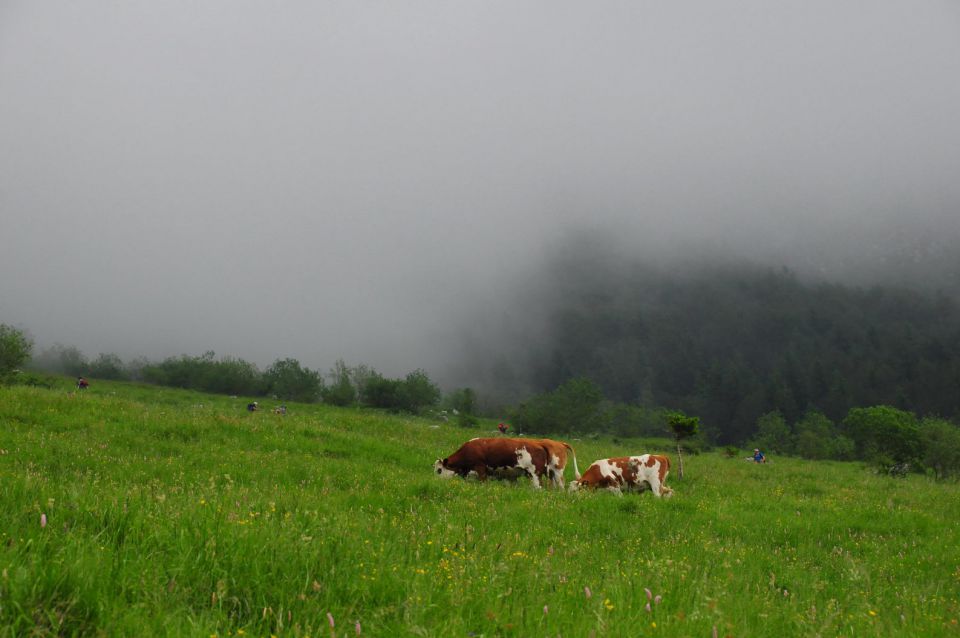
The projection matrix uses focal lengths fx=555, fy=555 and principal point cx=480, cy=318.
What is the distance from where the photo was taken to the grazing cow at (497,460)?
55.7ft

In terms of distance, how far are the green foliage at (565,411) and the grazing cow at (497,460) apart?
69045 mm

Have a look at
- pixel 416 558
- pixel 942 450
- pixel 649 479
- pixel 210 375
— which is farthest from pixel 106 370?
pixel 416 558

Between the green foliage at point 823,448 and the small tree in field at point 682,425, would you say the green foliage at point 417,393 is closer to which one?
the green foliage at point 823,448

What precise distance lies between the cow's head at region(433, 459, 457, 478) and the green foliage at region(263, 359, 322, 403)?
330ft

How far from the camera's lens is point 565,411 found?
90375 mm

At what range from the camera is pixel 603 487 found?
17.1m

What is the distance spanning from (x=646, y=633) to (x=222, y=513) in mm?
3732

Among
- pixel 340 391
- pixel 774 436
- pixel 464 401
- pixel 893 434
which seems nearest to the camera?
pixel 893 434

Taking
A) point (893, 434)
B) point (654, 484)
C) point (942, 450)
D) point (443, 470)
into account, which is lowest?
point (942, 450)

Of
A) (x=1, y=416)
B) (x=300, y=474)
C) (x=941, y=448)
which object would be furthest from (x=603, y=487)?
(x=941, y=448)

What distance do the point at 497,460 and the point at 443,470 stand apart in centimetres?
180

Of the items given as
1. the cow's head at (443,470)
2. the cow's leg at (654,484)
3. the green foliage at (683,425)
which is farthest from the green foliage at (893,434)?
the cow's head at (443,470)

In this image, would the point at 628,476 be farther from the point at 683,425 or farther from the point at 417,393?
the point at 417,393

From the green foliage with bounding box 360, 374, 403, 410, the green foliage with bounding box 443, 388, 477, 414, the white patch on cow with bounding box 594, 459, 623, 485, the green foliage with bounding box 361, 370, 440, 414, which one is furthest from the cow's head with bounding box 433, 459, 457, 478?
the green foliage with bounding box 443, 388, 477, 414
